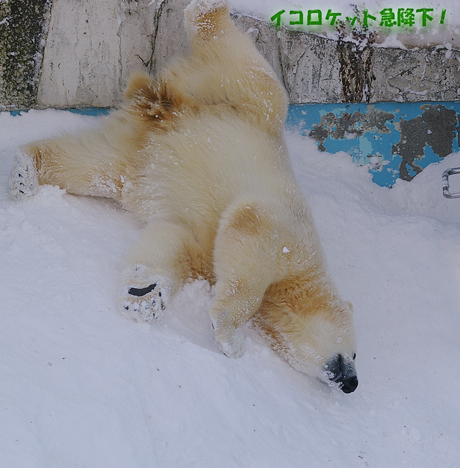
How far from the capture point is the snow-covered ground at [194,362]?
1921 mm

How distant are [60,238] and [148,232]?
0.49 metres

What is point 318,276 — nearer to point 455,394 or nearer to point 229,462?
point 455,394

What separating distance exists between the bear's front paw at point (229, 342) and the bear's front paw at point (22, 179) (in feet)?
4.33

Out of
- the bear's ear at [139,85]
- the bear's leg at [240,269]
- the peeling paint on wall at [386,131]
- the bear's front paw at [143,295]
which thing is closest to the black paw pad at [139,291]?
the bear's front paw at [143,295]

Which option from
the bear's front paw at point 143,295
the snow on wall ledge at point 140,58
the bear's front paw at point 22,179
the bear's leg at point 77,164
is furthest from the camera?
the snow on wall ledge at point 140,58

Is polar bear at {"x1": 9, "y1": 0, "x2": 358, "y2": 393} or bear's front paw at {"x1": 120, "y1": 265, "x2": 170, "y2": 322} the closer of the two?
bear's front paw at {"x1": 120, "y1": 265, "x2": 170, "y2": 322}

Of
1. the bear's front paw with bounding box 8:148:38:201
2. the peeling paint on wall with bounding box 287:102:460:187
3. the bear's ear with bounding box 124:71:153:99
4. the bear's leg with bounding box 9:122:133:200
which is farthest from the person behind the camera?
the peeling paint on wall with bounding box 287:102:460:187

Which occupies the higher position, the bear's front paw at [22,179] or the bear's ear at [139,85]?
the bear's ear at [139,85]

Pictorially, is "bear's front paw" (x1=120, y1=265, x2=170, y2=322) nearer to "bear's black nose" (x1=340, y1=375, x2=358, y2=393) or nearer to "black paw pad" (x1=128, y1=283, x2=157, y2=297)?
"black paw pad" (x1=128, y1=283, x2=157, y2=297)

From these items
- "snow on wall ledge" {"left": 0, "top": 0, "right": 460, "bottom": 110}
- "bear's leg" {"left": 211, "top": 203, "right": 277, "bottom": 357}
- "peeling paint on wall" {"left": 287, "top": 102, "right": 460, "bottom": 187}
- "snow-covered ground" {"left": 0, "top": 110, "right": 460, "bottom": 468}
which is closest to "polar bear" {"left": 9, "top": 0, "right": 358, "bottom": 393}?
"bear's leg" {"left": 211, "top": 203, "right": 277, "bottom": 357}

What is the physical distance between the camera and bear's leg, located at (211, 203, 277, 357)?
2611 millimetres

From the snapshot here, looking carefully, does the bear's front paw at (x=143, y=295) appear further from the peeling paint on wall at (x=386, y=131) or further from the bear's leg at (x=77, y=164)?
the peeling paint on wall at (x=386, y=131)

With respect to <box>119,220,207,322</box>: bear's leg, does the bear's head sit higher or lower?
lower

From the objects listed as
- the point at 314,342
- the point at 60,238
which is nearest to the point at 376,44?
the point at 314,342
